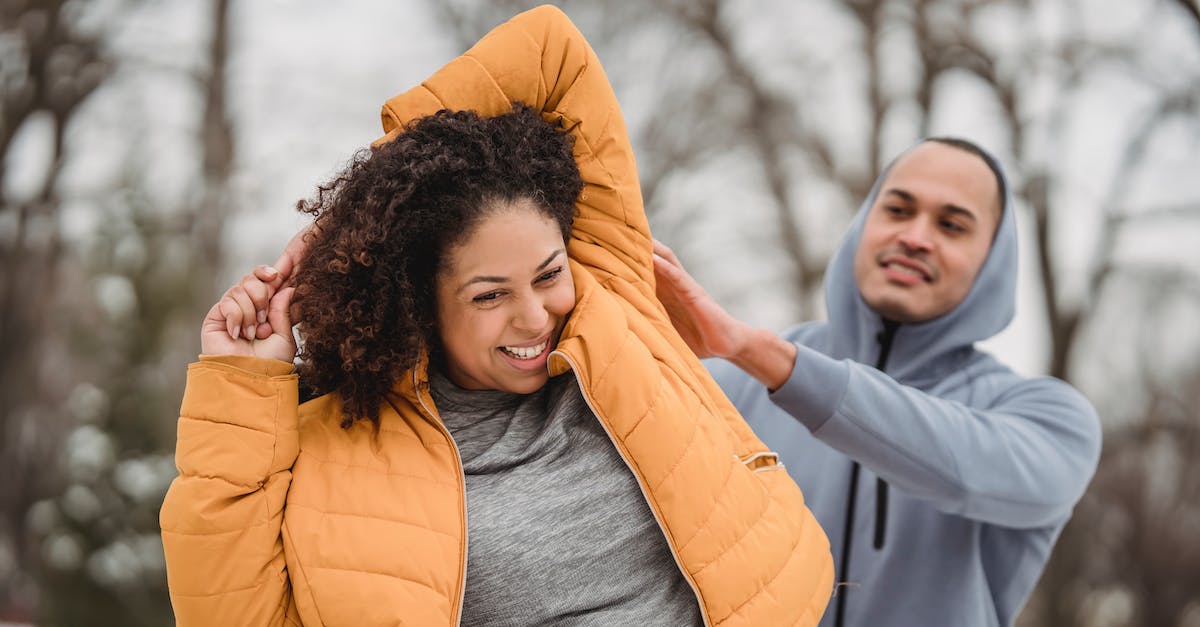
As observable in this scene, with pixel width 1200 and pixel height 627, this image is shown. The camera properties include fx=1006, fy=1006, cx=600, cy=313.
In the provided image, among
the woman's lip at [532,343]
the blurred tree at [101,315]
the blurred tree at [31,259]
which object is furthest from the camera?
the blurred tree at [31,259]

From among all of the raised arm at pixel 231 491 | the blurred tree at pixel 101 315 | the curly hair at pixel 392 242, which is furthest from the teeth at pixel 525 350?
the blurred tree at pixel 101 315

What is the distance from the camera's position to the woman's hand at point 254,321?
67.4 inches

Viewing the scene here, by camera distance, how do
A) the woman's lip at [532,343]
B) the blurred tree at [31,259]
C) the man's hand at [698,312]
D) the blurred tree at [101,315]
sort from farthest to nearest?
the blurred tree at [31,259]
the blurred tree at [101,315]
the man's hand at [698,312]
the woman's lip at [532,343]

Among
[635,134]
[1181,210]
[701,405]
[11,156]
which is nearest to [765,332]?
[701,405]

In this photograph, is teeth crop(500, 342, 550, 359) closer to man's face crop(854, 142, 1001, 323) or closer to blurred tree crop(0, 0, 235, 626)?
man's face crop(854, 142, 1001, 323)

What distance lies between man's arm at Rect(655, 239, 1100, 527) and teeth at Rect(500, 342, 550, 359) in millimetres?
468

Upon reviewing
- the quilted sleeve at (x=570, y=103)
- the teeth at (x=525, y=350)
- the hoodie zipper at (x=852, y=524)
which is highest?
the quilted sleeve at (x=570, y=103)

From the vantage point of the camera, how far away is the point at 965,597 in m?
2.43

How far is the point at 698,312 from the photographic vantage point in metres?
2.23

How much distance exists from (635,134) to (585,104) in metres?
7.64

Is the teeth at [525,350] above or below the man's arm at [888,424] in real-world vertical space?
above

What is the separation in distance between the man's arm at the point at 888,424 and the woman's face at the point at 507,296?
45 cm

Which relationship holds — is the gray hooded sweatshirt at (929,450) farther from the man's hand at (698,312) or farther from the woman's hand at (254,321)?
the woman's hand at (254,321)

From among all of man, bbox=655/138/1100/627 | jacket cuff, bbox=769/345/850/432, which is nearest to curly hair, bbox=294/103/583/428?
man, bbox=655/138/1100/627
